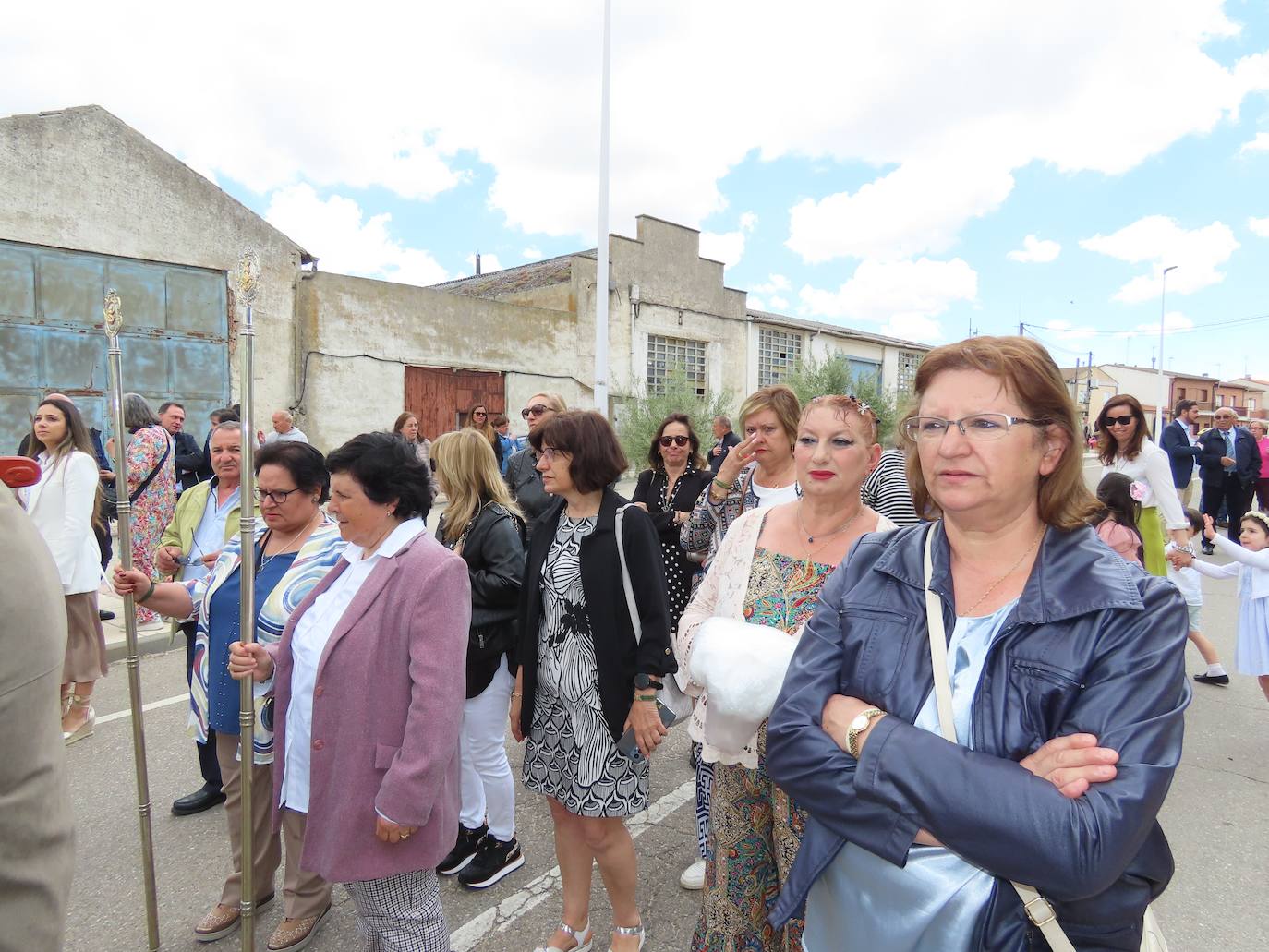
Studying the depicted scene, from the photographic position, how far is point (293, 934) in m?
2.77

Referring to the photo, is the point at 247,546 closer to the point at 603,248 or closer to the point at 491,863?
the point at 491,863

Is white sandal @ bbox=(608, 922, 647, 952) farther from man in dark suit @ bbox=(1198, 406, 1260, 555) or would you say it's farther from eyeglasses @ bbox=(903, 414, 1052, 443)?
man in dark suit @ bbox=(1198, 406, 1260, 555)

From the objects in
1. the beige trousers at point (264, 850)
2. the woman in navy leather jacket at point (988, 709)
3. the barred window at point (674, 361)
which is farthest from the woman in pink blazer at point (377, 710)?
the barred window at point (674, 361)

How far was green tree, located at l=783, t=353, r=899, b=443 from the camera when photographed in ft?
73.8

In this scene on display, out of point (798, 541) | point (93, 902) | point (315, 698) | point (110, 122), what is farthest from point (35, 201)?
point (798, 541)

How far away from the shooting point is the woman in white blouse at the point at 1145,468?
5148 mm

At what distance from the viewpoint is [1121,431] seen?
5137mm

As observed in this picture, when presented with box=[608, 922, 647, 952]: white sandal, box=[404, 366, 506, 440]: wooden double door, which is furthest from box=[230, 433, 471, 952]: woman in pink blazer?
box=[404, 366, 506, 440]: wooden double door

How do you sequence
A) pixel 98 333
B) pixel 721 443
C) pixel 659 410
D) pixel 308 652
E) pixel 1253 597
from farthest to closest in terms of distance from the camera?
pixel 659 410 < pixel 98 333 < pixel 721 443 < pixel 1253 597 < pixel 308 652

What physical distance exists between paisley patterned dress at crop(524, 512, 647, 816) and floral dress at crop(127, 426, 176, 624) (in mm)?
5012

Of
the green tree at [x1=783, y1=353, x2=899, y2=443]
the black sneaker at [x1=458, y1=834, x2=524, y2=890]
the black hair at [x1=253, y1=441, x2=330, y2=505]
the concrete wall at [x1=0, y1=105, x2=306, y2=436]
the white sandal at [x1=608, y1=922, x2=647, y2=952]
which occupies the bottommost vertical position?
the black sneaker at [x1=458, y1=834, x2=524, y2=890]

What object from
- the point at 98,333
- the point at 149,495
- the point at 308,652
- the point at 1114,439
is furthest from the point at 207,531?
the point at 98,333

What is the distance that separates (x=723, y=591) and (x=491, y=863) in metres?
1.75

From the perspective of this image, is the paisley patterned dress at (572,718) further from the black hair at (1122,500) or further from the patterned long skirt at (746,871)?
the black hair at (1122,500)
